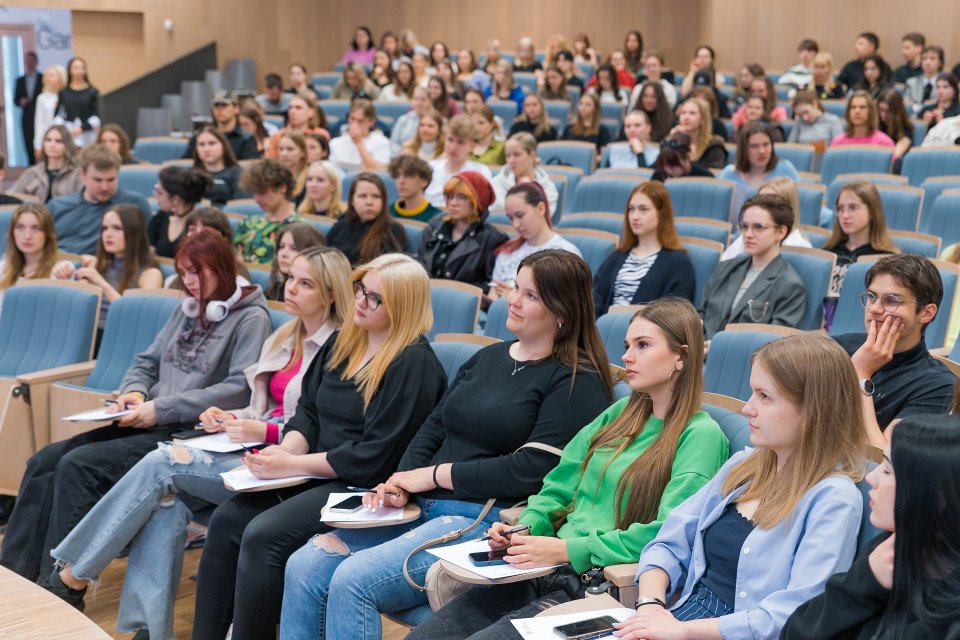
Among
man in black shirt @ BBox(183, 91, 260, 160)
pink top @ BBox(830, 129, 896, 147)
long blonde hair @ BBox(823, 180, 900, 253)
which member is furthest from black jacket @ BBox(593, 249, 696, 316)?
man in black shirt @ BBox(183, 91, 260, 160)

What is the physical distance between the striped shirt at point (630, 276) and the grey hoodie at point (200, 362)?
1421 millimetres

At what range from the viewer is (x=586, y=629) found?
2.07 m

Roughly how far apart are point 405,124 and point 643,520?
22.5 feet

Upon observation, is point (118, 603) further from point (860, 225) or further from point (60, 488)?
point (860, 225)

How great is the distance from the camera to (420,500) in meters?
2.82

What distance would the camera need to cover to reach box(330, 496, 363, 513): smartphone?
2.76 meters

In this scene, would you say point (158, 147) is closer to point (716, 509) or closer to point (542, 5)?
point (542, 5)

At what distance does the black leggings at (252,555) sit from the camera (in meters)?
2.80

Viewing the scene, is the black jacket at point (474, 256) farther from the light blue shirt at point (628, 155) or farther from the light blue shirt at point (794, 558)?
the light blue shirt at point (794, 558)

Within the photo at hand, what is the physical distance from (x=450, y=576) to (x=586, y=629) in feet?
1.58

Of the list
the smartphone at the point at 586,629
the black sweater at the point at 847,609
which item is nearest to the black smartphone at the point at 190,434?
the smartphone at the point at 586,629

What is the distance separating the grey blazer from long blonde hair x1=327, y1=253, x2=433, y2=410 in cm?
140

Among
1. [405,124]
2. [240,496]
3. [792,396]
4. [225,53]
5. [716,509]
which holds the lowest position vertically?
[240,496]

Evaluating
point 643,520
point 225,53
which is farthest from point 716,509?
point 225,53
